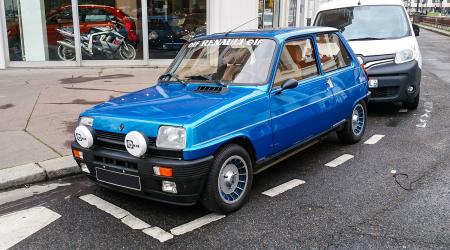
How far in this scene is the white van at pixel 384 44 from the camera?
24.6ft

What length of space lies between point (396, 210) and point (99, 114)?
9.31ft

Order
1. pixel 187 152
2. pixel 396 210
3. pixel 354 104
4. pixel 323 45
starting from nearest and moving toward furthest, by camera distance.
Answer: pixel 187 152 → pixel 396 210 → pixel 323 45 → pixel 354 104

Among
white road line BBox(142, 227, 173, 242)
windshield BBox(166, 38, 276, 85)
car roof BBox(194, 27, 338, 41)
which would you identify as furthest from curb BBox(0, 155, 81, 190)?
car roof BBox(194, 27, 338, 41)

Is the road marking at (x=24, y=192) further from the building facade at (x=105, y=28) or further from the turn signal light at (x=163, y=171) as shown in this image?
the building facade at (x=105, y=28)

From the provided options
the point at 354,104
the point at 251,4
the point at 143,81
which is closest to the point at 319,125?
the point at 354,104

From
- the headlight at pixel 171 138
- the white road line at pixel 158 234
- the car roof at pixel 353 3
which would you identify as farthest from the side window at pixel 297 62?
the car roof at pixel 353 3

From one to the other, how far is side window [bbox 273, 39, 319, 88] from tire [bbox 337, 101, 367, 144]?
1163 mm

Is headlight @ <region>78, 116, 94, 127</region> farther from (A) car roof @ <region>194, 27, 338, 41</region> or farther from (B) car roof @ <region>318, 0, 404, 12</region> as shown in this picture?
(B) car roof @ <region>318, 0, 404, 12</region>

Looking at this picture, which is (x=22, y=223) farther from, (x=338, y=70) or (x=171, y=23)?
(x=171, y=23)

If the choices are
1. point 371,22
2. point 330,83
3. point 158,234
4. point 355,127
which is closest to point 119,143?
point 158,234

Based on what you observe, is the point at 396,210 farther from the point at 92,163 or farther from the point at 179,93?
the point at 92,163

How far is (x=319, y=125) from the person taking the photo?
519 centimetres

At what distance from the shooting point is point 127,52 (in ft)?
41.1

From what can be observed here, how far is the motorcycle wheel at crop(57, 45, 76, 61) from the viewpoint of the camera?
39.7 ft
